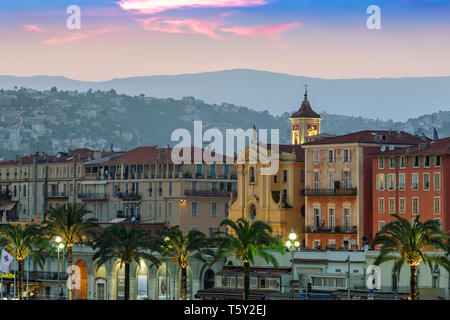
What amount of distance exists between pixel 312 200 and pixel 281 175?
7.30 m

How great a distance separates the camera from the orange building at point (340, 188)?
126144mm

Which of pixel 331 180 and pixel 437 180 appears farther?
pixel 331 180

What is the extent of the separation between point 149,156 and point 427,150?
51888 mm

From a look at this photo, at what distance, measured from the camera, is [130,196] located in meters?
162

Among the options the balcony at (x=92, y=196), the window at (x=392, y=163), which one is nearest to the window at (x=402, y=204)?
the window at (x=392, y=163)

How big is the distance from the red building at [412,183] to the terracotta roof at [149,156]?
38487 millimetres

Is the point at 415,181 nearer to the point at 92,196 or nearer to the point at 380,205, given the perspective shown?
the point at 380,205

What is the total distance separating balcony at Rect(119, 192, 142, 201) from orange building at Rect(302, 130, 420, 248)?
33632 millimetres

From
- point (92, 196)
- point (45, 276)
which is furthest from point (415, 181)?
point (92, 196)

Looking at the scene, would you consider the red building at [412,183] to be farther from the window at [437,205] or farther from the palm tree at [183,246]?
the palm tree at [183,246]

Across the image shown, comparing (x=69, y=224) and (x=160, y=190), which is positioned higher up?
(x=160, y=190)

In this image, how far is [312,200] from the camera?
13062 cm
